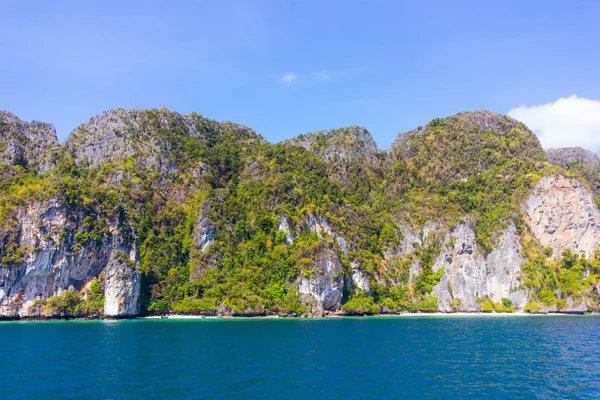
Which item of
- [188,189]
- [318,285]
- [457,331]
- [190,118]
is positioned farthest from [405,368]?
[190,118]

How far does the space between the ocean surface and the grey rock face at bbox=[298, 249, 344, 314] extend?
44.5 metres

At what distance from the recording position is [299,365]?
153ft

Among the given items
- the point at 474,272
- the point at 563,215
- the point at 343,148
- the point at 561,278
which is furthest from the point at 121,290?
the point at 563,215

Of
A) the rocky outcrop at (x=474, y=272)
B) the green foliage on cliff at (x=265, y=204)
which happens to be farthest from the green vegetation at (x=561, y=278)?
the rocky outcrop at (x=474, y=272)

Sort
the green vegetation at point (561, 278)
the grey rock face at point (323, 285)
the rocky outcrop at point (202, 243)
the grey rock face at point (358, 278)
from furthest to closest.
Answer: the grey rock face at point (358, 278) < the rocky outcrop at point (202, 243) < the green vegetation at point (561, 278) < the grey rock face at point (323, 285)

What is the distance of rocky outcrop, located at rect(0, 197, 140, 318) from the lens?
10638cm

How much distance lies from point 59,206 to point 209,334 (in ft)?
216

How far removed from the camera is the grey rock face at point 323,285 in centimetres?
11694

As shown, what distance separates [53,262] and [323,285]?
67.7 meters

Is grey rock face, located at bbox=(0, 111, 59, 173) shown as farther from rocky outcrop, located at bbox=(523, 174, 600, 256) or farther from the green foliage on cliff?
rocky outcrop, located at bbox=(523, 174, 600, 256)

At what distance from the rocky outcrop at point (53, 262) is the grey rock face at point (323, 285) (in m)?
43.1

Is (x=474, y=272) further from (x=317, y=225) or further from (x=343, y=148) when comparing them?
(x=343, y=148)

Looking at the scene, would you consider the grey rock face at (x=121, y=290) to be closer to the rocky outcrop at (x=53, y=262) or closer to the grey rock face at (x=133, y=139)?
the rocky outcrop at (x=53, y=262)

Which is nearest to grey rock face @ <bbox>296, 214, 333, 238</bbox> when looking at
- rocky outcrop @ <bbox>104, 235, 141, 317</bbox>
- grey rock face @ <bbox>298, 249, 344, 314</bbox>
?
grey rock face @ <bbox>298, 249, 344, 314</bbox>
